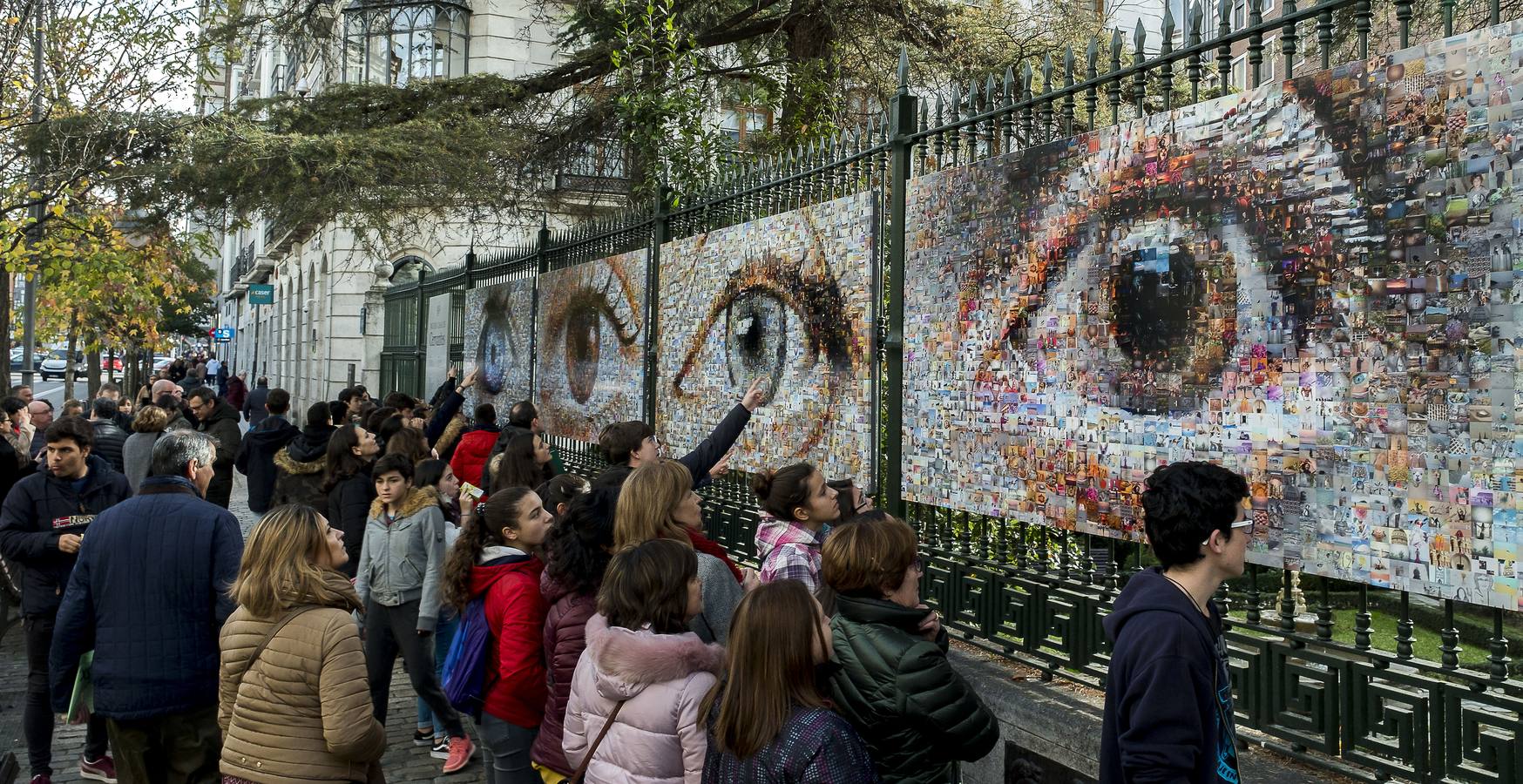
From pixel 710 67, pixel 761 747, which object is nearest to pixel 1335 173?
pixel 761 747

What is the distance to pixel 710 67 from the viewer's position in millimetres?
13023

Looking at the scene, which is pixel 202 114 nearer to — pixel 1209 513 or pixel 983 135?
pixel 983 135

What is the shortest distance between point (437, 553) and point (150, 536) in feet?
5.66

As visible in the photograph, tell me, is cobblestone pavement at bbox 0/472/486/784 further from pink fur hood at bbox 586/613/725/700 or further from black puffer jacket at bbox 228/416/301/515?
pink fur hood at bbox 586/613/725/700

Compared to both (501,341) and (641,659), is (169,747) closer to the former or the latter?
(641,659)

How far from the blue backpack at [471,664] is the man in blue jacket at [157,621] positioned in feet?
2.78

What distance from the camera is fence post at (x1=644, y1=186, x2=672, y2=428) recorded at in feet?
30.5

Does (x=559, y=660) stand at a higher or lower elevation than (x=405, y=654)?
higher

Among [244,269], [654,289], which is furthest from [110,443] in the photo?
[244,269]

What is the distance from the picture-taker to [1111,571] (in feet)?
16.2

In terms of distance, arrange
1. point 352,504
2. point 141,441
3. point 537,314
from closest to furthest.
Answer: point 352,504, point 141,441, point 537,314

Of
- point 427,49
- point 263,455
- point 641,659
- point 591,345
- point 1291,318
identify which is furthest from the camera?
point 427,49

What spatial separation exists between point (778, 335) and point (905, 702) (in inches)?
175

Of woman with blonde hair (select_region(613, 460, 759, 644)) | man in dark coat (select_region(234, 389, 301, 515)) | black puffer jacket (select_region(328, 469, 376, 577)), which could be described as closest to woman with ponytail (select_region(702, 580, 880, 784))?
woman with blonde hair (select_region(613, 460, 759, 644))
